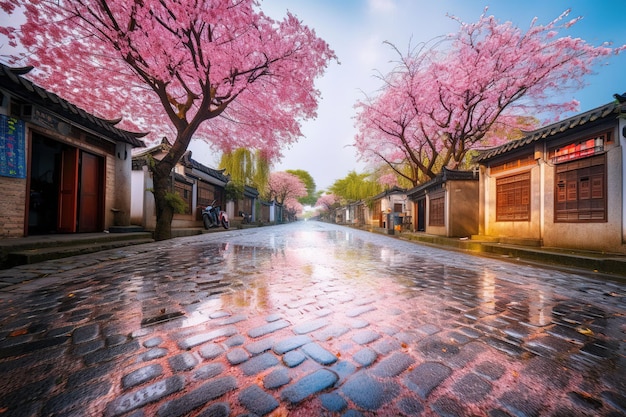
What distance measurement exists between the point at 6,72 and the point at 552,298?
11023 mm

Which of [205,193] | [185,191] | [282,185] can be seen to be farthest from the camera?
[282,185]

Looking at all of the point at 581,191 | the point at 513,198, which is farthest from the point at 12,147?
the point at 513,198

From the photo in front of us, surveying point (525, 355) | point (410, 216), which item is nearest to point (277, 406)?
point (525, 355)

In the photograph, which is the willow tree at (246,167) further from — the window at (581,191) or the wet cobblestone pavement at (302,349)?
the wet cobblestone pavement at (302,349)

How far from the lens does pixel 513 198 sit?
9.70 metres

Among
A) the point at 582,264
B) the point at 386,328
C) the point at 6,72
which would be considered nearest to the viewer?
the point at 386,328

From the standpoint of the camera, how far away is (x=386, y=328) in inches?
91.9

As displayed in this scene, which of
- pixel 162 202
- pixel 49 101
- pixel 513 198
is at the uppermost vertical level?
pixel 49 101

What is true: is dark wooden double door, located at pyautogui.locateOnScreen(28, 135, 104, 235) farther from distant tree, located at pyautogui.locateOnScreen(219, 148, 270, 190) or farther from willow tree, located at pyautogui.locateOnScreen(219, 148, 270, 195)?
distant tree, located at pyautogui.locateOnScreen(219, 148, 270, 190)

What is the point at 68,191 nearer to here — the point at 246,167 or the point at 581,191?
the point at 581,191

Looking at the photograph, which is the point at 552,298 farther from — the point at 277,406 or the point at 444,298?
the point at 277,406

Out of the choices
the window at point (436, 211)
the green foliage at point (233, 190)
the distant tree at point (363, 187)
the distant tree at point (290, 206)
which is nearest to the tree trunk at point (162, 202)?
the green foliage at point (233, 190)

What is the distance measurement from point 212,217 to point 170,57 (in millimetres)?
10401

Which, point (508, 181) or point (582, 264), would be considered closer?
point (582, 264)
